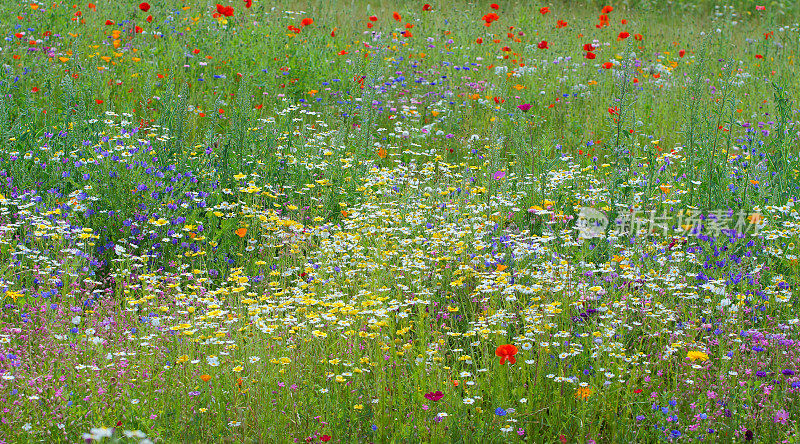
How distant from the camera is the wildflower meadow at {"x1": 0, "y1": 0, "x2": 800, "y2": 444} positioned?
2801 mm

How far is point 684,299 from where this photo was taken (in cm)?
363

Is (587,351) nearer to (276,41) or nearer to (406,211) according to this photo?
(406,211)

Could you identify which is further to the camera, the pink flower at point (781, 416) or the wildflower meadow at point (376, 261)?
the wildflower meadow at point (376, 261)

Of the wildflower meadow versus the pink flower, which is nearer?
the pink flower

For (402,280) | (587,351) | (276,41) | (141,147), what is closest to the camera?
(587,351)

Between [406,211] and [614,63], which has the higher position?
[614,63]

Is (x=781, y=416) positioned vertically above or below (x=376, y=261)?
above

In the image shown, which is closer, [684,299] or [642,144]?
[684,299]

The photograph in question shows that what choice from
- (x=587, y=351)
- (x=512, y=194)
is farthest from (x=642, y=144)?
(x=587, y=351)

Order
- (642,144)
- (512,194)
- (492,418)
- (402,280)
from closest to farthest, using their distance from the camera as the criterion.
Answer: (492,418) < (402,280) < (512,194) < (642,144)

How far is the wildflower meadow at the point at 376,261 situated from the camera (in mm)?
2801

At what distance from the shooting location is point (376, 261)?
13.9 feet

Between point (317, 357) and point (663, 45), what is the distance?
9084 millimetres

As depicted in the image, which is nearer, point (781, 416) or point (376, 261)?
point (781, 416)
